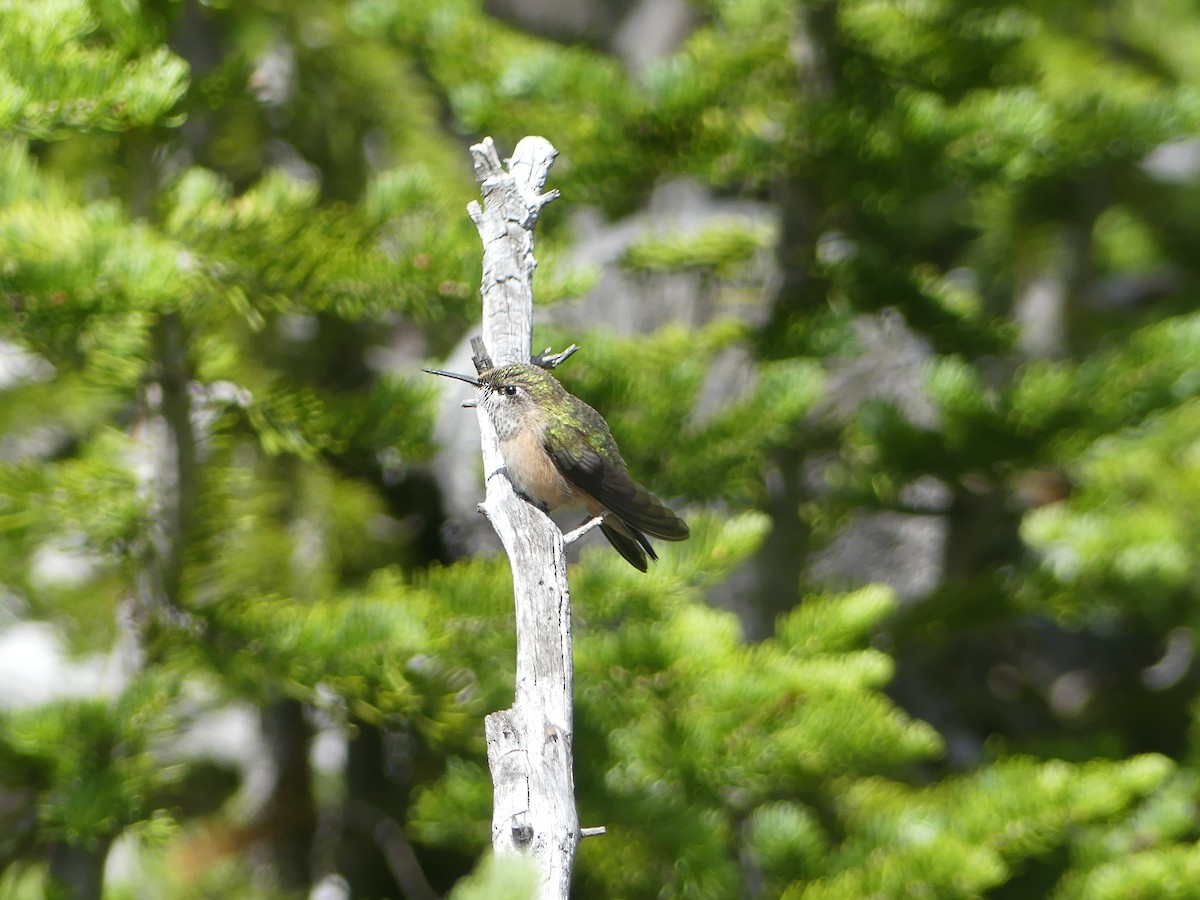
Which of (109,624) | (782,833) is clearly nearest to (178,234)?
(109,624)

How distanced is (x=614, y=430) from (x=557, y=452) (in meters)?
0.60

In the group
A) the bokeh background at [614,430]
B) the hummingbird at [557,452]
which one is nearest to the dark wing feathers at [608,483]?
the hummingbird at [557,452]

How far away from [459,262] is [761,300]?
3.86 feet

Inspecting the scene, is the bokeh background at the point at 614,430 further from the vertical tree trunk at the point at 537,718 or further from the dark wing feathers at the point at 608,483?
the vertical tree trunk at the point at 537,718

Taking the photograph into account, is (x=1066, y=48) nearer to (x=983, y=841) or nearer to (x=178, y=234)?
(x=983, y=841)

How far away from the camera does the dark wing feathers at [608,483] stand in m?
2.06

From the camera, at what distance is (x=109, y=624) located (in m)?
3.48

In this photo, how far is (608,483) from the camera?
2137 mm

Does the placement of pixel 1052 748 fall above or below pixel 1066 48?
below

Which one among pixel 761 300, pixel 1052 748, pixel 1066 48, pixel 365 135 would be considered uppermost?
pixel 1066 48

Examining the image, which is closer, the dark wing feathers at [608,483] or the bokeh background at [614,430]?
the dark wing feathers at [608,483]

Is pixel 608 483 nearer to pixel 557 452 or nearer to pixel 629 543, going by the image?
pixel 557 452

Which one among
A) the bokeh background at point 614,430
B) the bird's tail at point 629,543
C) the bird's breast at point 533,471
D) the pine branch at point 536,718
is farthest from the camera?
the bokeh background at point 614,430

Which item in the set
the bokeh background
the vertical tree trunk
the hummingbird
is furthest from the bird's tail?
the vertical tree trunk
